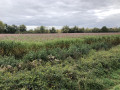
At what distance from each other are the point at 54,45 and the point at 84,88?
441 cm

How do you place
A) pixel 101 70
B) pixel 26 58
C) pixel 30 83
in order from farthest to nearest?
1. pixel 26 58
2. pixel 101 70
3. pixel 30 83

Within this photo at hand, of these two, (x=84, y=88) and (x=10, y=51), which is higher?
(x=10, y=51)

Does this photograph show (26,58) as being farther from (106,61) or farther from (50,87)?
(106,61)

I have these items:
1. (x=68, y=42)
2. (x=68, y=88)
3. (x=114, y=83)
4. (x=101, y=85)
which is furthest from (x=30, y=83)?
(x=68, y=42)

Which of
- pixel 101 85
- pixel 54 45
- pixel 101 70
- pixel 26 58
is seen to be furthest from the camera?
pixel 54 45

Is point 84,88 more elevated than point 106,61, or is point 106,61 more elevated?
point 106,61

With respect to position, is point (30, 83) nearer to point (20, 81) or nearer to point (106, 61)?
point (20, 81)

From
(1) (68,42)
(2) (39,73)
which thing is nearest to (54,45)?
(1) (68,42)

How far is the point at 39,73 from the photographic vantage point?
11.3 feet

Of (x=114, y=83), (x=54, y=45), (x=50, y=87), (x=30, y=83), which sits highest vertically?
(x=54, y=45)

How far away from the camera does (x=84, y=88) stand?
3.62m

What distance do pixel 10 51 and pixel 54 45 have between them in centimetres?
291

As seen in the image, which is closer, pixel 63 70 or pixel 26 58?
pixel 63 70

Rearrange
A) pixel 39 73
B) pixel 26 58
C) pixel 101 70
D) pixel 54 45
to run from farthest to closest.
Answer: pixel 54 45 < pixel 26 58 < pixel 101 70 < pixel 39 73
